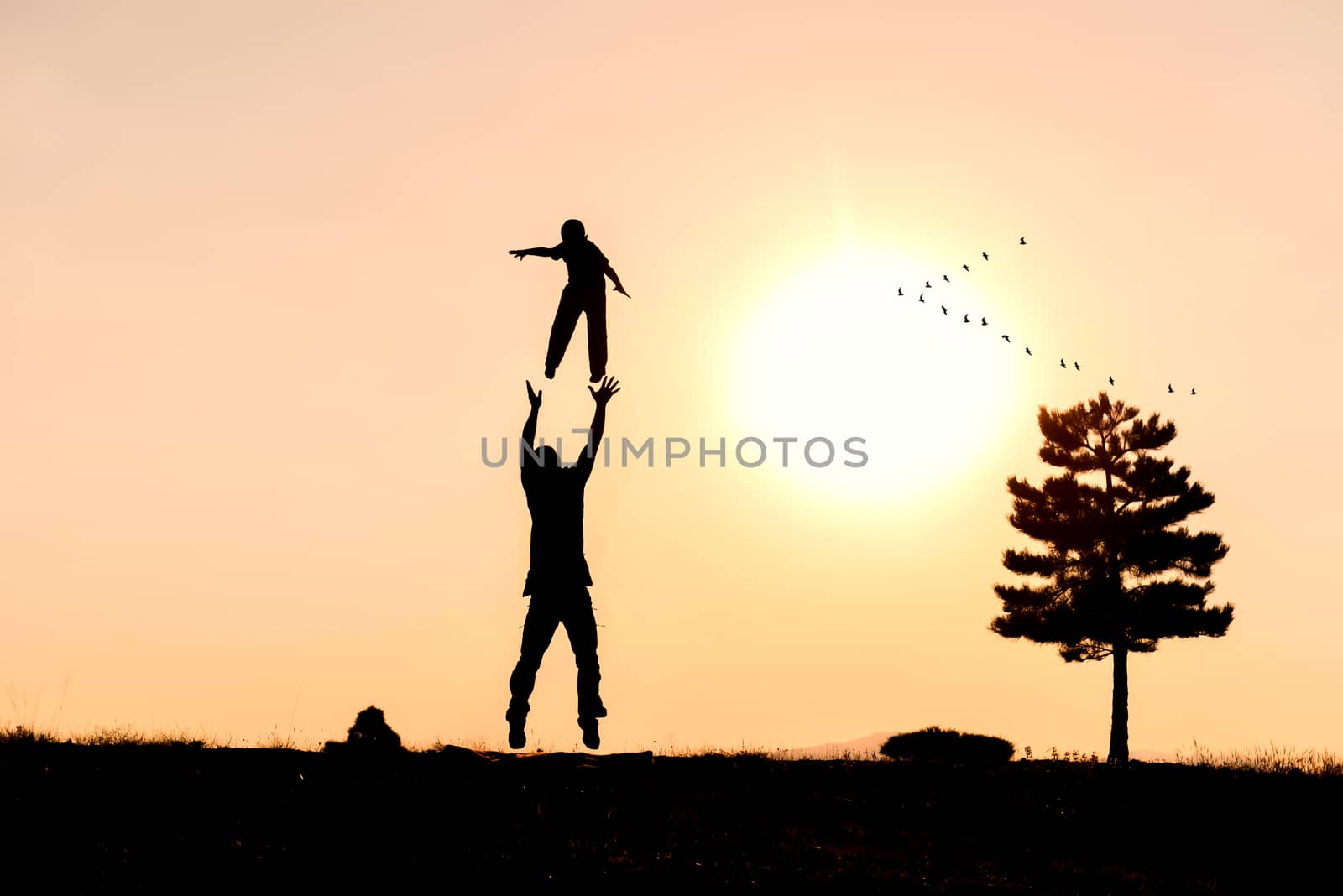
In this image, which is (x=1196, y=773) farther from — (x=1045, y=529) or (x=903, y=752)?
(x=1045, y=529)

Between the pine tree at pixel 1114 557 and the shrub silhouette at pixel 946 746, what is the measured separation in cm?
1294

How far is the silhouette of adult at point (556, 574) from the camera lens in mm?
16562

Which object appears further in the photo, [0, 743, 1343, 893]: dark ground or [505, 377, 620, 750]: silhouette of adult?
[505, 377, 620, 750]: silhouette of adult

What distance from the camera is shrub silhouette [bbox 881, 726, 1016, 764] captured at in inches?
843

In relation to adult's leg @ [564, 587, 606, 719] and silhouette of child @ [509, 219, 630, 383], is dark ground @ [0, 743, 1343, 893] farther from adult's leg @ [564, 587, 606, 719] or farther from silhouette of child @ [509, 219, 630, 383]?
silhouette of child @ [509, 219, 630, 383]

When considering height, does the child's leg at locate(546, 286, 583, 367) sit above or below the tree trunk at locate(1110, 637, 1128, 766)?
above

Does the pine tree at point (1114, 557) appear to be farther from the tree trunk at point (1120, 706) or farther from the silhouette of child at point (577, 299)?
the silhouette of child at point (577, 299)

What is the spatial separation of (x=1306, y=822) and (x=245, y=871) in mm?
11545

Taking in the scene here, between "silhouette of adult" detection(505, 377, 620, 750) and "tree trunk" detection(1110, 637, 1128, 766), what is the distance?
20367mm

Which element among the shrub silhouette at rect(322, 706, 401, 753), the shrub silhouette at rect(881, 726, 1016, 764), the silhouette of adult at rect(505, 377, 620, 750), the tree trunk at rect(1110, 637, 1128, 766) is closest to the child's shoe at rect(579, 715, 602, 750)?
the silhouette of adult at rect(505, 377, 620, 750)

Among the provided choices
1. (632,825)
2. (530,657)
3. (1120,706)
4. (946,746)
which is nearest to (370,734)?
(530,657)

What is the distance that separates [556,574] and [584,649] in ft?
3.19

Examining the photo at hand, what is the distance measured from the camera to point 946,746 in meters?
21.6

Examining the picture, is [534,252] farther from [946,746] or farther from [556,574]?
[946,746]
